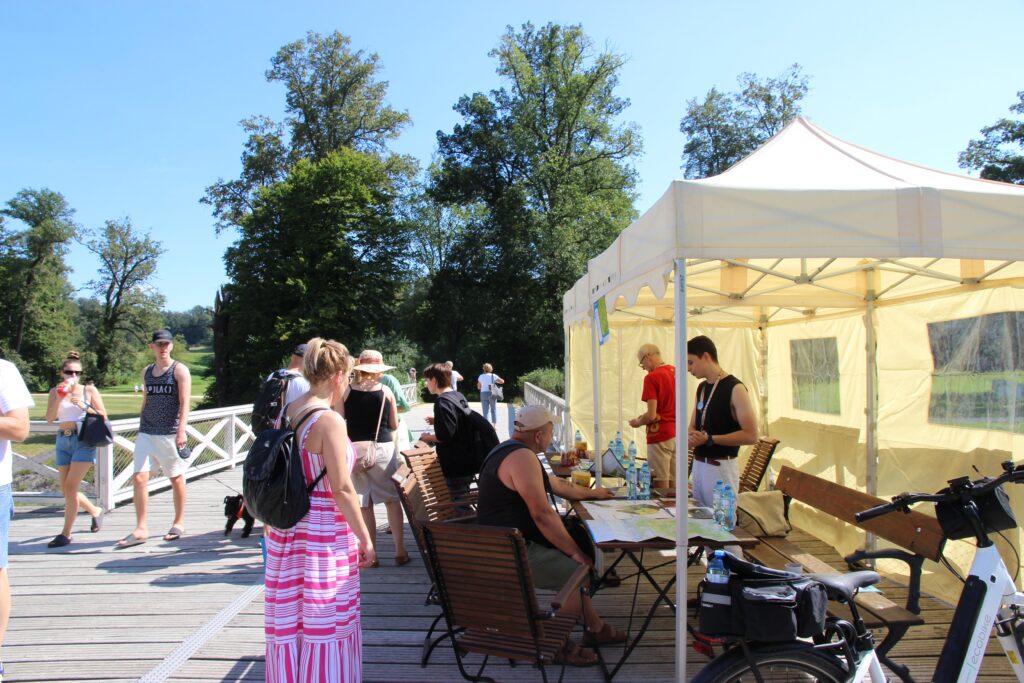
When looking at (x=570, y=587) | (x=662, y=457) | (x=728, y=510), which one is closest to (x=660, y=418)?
(x=662, y=457)

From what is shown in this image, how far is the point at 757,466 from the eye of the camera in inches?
241

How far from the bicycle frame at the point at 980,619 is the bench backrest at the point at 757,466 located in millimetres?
3614

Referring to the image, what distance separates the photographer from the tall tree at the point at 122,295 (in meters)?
50.0

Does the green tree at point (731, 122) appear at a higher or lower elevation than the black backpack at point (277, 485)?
higher

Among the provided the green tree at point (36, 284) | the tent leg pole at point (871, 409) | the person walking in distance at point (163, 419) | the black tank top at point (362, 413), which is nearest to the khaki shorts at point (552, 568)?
the black tank top at point (362, 413)

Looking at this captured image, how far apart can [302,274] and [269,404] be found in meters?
30.2


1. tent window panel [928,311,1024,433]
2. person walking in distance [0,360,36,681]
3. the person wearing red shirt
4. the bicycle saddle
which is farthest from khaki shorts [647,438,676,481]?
person walking in distance [0,360,36,681]

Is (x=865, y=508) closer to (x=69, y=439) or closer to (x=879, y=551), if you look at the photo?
(x=879, y=551)

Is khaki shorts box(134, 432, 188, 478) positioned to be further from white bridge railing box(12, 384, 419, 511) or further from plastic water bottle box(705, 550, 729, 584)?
plastic water bottle box(705, 550, 729, 584)

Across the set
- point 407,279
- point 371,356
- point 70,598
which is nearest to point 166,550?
point 70,598

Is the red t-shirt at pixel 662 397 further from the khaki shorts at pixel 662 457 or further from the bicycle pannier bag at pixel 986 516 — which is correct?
the bicycle pannier bag at pixel 986 516

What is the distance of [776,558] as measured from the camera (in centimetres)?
356

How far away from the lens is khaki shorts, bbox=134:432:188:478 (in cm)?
542

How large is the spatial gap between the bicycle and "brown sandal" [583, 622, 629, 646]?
1321mm
